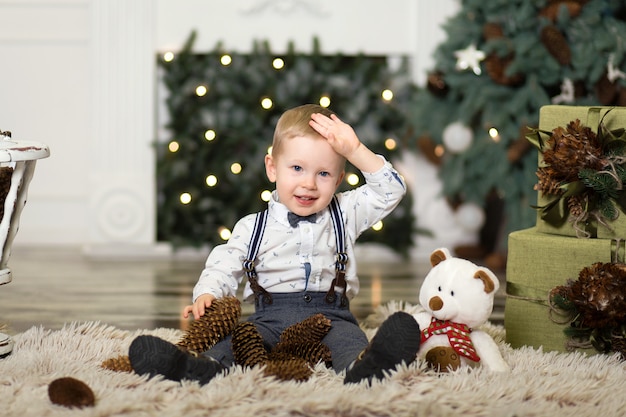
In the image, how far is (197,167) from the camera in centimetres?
361

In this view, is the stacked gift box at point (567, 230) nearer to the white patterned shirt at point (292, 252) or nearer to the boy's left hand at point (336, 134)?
the white patterned shirt at point (292, 252)

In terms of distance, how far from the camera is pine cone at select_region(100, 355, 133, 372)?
5.66 feet

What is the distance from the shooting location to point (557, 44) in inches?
123

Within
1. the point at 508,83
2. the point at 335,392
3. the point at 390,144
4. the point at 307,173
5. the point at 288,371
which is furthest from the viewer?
the point at 390,144

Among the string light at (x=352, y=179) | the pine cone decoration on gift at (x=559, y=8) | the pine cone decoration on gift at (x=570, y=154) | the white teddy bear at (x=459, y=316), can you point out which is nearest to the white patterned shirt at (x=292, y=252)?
the white teddy bear at (x=459, y=316)

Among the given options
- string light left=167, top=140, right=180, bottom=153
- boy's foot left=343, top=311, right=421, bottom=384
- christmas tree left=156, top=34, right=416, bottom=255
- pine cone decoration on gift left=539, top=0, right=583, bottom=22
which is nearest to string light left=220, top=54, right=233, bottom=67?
christmas tree left=156, top=34, right=416, bottom=255

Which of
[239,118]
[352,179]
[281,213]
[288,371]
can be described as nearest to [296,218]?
[281,213]

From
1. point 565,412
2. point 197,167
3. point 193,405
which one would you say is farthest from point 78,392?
point 197,167

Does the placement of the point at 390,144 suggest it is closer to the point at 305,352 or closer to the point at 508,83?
the point at 508,83

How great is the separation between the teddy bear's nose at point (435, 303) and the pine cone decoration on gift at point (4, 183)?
3.11ft

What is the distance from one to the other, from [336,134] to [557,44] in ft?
5.15

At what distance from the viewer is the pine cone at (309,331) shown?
179 cm

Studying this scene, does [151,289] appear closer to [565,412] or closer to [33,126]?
[33,126]

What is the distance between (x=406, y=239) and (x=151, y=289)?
1203 millimetres
